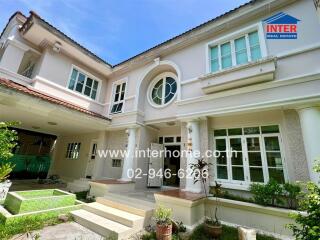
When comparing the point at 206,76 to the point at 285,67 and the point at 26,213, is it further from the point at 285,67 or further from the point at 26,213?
the point at 26,213

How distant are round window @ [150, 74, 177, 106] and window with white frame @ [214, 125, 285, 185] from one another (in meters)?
3.33

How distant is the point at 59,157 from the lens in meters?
13.2

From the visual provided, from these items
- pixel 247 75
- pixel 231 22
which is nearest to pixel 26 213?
pixel 247 75

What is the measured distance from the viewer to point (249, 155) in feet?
21.0

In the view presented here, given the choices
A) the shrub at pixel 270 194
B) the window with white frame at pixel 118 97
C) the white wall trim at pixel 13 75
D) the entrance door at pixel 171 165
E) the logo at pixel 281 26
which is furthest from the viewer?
the window with white frame at pixel 118 97

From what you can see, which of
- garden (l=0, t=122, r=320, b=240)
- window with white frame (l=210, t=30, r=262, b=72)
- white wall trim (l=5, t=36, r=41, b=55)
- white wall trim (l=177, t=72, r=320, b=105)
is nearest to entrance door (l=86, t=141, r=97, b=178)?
garden (l=0, t=122, r=320, b=240)

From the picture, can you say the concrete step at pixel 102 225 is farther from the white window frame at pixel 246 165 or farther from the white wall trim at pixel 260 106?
the white wall trim at pixel 260 106

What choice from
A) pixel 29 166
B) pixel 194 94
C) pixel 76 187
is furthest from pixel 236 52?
pixel 29 166

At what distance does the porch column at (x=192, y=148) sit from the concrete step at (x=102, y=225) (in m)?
2.73

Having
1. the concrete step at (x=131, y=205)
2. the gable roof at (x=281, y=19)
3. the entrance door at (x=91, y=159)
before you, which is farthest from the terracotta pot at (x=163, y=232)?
the gable roof at (x=281, y=19)

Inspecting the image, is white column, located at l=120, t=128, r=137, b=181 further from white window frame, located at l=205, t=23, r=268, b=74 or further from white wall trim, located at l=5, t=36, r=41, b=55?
white wall trim, located at l=5, t=36, r=41, b=55

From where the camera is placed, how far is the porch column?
257 inches

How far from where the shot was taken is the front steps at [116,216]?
472 centimetres

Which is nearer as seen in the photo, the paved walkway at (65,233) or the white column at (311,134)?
the paved walkway at (65,233)
